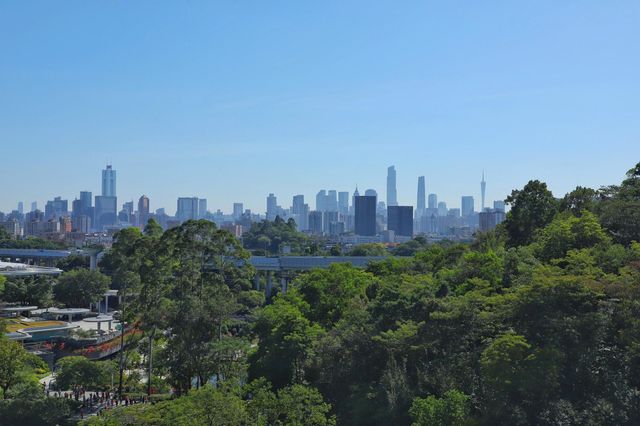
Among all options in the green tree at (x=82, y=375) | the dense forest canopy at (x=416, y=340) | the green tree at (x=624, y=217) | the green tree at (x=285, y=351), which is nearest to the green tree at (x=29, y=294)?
the dense forest canopy at (x=416, y=340)

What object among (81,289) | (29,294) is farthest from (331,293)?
(29,294)

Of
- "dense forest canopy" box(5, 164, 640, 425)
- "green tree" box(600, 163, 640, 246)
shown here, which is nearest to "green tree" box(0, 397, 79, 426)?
"dense forest canopy" box(5, 164, 640, 425)

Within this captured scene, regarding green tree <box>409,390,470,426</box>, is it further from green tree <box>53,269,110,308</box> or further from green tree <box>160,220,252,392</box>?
green tree <box>53,269,110,308</box>

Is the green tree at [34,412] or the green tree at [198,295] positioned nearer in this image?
the green tree at [34,412]

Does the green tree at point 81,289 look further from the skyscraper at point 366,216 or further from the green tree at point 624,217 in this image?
the skyscraper at point 366,216

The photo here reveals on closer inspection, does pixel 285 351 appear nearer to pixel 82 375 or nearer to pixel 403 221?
pixel 82 375

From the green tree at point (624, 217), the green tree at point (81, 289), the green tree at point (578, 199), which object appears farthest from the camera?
the green tree at point (81, 289)
